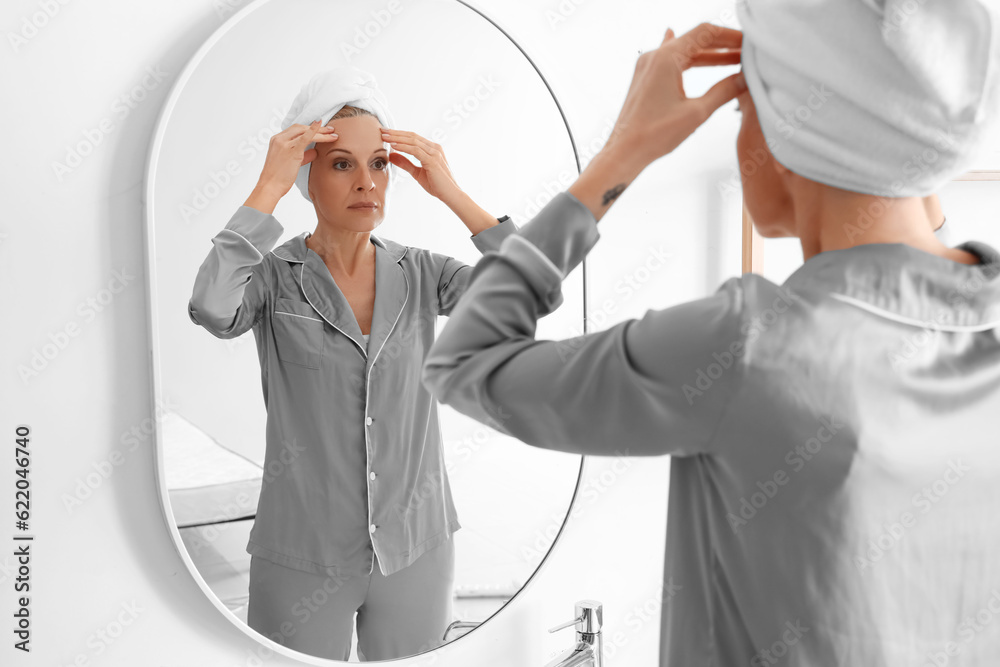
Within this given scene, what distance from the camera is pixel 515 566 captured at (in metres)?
1.08

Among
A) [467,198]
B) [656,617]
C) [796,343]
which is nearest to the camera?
[796,343]

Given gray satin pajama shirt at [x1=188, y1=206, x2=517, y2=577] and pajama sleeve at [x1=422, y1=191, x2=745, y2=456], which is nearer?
pajama sleeve at [x1=422, y1=191, x2=745, y2=456]

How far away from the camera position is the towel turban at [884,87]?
44 cm

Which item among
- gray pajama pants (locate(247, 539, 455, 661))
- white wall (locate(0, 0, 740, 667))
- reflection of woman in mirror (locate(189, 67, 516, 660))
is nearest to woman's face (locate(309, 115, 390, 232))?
reflection of woman in mirror (locate(189, 67, 516, 660))

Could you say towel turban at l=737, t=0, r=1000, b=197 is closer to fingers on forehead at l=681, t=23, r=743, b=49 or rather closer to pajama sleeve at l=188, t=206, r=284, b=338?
fingers on forehead at l=681, t=23, r=743, b=49

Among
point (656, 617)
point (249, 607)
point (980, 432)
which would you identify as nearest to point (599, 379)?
point (980, 432)

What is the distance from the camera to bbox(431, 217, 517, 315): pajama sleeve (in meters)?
0.97

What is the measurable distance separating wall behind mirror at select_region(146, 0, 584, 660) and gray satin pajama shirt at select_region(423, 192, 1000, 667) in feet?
1.62

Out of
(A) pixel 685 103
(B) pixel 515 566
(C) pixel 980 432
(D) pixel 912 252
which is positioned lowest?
(B) pixel 515 566

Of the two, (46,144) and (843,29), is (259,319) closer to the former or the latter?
(46,144)

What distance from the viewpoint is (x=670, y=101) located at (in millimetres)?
514

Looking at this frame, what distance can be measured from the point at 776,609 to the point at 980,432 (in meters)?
0.16

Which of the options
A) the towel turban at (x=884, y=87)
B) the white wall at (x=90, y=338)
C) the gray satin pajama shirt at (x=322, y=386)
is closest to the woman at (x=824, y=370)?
the towel turban at (x=884, y=87)

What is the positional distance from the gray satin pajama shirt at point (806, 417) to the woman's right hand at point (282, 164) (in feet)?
1.57
